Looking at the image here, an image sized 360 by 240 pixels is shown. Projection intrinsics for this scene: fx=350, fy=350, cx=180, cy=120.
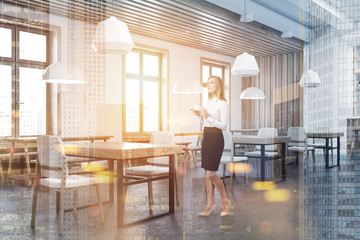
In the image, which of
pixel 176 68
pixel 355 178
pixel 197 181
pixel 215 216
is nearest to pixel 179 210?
pixel 215 216

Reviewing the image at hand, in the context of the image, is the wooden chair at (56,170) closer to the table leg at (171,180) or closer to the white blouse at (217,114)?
the table leg at (171,180)

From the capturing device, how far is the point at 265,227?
2.84m

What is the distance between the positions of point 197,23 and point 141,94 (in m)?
2.24

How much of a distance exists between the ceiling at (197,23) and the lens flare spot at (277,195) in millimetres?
3074

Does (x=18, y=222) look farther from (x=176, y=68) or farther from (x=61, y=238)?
(x=176, y=68)

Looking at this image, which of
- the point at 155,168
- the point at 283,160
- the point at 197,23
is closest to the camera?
the point at 155,168

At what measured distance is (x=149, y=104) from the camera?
8.58 m

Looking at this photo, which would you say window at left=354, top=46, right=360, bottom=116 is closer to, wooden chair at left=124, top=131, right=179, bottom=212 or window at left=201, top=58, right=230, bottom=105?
wooden chair at left=124, top=131, right=179, bottom=212

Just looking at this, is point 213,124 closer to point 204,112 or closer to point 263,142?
point 204,112

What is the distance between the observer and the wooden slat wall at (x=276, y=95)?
10484 millimetres

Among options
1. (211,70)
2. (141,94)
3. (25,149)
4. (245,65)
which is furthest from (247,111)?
(25,149)

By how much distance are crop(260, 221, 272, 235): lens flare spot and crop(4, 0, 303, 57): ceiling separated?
324 centimetres

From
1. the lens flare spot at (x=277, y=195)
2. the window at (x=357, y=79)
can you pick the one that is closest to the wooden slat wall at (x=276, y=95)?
the lens flare spot at (x=277, y=195)

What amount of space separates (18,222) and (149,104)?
578 cm
